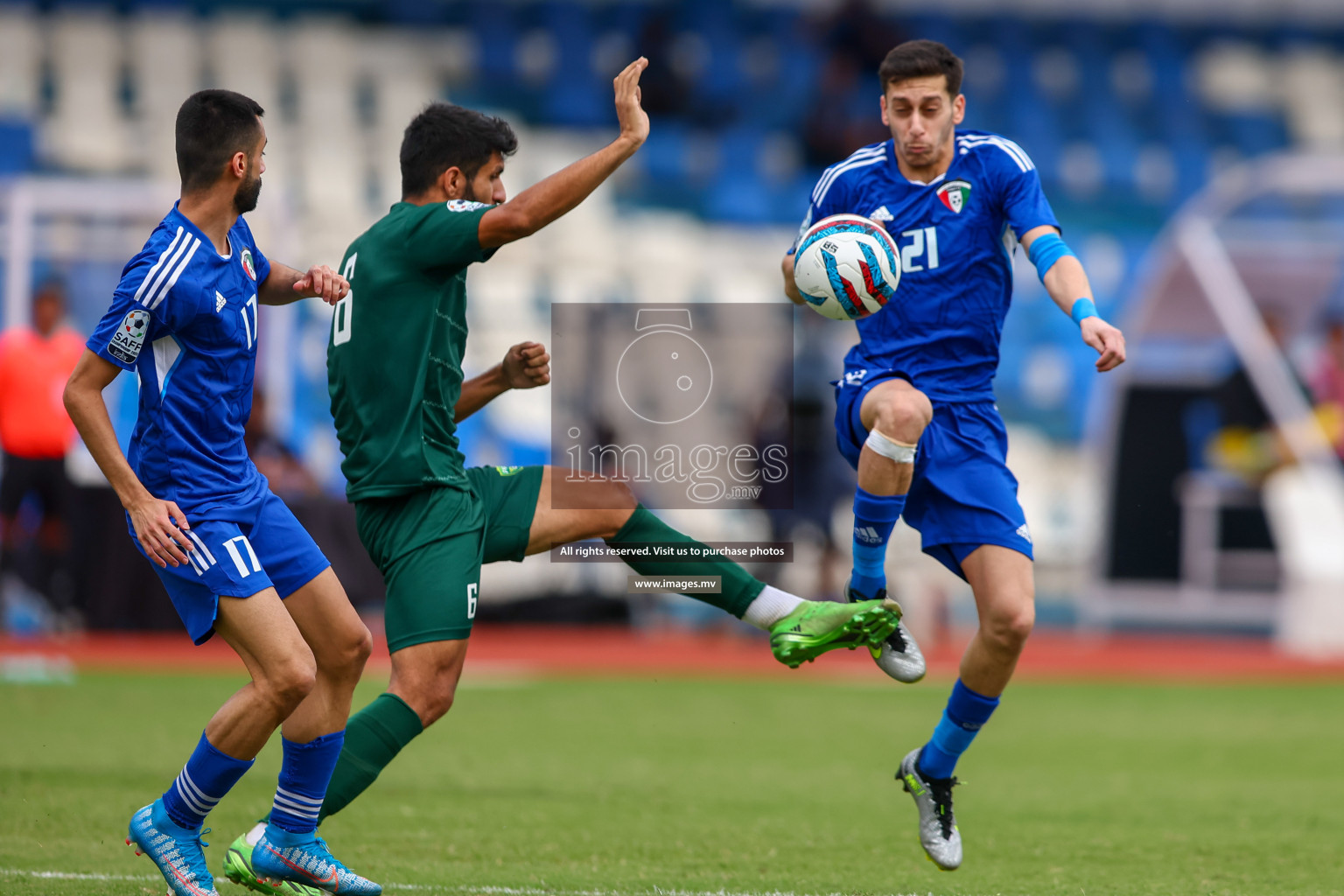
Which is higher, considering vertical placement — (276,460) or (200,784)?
(200,784)

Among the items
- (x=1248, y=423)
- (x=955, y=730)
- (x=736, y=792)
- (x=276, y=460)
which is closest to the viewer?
(x=955, y=730)

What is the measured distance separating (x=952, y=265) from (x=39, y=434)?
32.5 feet

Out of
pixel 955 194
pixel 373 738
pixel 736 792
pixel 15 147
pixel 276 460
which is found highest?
pixel 15 147

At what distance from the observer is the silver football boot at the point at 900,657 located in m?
5.71

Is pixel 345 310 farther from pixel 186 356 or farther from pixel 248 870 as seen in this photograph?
pixel 248 870

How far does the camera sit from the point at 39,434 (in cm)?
1327

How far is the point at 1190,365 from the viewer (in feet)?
53.2

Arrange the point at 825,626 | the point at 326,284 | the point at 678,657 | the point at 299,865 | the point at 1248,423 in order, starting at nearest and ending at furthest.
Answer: the point at 326,284 → the point at 299,865 → the point at 825,626 → the point at 678,657 → the point at 1248,423

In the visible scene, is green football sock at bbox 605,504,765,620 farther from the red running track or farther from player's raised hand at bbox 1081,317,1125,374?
the red running track

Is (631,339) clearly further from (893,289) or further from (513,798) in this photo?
(893,289)

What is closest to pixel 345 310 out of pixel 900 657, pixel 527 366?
pixel 527 366

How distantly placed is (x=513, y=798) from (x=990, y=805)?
90.3 inches

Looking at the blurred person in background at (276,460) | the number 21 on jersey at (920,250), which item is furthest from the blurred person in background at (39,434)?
the number 21 on jersey at (920,250)

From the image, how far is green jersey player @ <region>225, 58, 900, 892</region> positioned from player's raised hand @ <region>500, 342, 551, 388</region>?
284 mm
